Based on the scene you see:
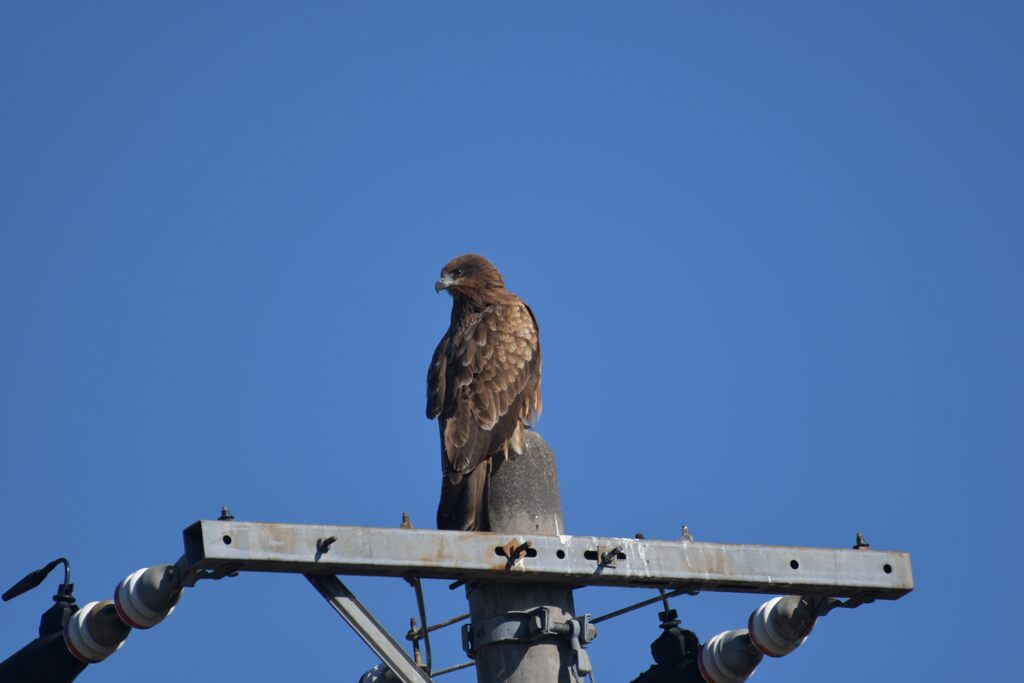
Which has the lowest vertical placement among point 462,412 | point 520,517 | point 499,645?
point 499,645

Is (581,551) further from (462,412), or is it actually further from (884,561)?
(462,412)

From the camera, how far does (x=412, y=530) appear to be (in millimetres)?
5605

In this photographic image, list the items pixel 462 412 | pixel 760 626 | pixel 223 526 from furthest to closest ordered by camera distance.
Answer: pixel 462 412 < pixel 760 626 < pixel 223 526

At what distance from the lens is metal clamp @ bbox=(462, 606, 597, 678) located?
5.81 meters

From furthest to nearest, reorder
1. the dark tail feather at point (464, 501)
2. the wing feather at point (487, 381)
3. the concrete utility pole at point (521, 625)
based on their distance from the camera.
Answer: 1. the wing feather at point (487, 381)
2. the dark tail feather at point (464, 501)
3. the concrete utility pole at point (521, 625)

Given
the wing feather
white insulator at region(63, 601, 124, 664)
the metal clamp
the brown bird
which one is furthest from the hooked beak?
white insulator at region(63, 601, 124, 664)

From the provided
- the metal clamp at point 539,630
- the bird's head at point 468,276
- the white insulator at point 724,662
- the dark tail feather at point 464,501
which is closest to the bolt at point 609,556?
the metal clamp at point 539,630

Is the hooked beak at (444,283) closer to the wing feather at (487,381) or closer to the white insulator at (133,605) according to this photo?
the wing feather at (487,381)

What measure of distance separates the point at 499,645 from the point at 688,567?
2.49 feet

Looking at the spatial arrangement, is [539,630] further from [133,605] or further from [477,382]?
[477,382]

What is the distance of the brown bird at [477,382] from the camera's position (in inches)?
289

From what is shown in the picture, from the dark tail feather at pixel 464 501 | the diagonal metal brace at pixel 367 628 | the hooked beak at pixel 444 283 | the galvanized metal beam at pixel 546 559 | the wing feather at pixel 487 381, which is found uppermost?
the hooked beak at pixel 444 283

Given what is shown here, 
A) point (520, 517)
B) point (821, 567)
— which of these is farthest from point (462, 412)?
point (821, 567)

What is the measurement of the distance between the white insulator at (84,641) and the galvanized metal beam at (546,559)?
518mm
